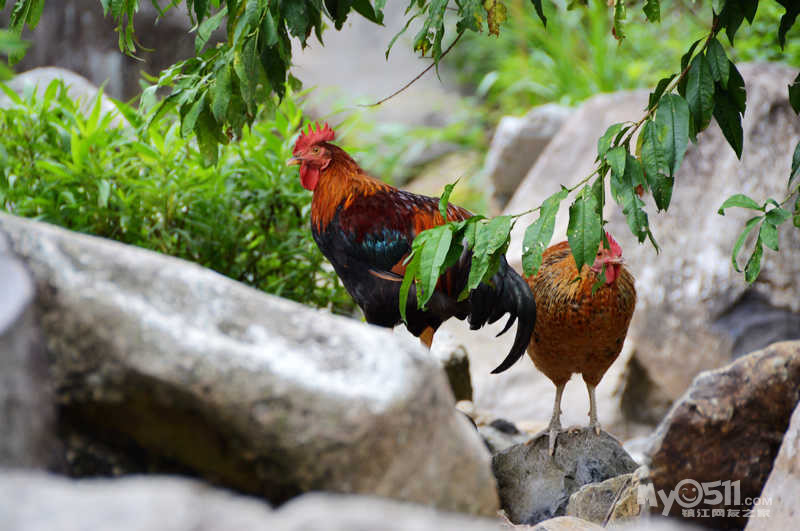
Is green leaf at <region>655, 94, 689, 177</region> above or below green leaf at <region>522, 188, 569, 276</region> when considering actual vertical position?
above

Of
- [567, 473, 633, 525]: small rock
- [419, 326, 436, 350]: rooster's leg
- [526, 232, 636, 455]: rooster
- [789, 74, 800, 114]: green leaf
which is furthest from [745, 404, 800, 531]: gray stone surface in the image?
[419, 326, 436, 350]: rooster's leg

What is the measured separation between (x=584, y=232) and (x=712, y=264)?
337 centimetres

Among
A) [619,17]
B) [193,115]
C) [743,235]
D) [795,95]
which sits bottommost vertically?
[743,235]

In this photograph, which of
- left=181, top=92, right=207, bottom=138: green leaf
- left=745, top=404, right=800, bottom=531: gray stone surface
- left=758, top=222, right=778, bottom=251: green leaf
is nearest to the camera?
left=758, top=222, right=778, bottom=251: green leaf

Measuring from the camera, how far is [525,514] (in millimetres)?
2887

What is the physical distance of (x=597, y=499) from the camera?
105 inches

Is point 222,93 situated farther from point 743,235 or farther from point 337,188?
point 743,235

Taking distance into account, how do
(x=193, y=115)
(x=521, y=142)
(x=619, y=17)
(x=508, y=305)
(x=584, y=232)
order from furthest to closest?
(x=521, y=142) → (x=508, y=305) → (x=619, y=17) → (x=193, y=115) → (x=584, y=232)

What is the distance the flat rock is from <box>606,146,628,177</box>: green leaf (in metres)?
1.56

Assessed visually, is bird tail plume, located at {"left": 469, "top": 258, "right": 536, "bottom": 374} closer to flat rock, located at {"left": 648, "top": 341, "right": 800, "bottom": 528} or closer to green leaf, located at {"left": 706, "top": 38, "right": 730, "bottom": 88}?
flat rock, located at {"left": 648, "top": 341, "right": 800, "bottom": 528}

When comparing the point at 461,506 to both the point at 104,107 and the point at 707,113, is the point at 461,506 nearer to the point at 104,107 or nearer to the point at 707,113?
the point at 707,113

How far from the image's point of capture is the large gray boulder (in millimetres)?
1285

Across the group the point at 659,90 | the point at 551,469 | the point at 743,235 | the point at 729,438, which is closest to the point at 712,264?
the point at 729,438

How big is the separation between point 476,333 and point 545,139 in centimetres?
226
